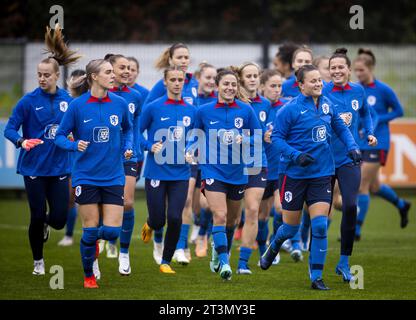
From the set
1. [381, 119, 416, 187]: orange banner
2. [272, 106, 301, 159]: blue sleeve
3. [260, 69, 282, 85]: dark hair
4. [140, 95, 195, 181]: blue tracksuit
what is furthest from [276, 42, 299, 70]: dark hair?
[381, 119, 416, 187]: orange banner

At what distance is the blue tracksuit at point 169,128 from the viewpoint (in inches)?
477

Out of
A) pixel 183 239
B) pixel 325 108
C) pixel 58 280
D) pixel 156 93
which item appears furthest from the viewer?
pixel 183 239

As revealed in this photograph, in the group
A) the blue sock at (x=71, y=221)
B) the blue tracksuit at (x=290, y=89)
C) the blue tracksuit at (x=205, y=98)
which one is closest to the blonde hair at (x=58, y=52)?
the blue tracksuit at (x=205, y=98)

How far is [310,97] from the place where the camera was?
36.1 feet

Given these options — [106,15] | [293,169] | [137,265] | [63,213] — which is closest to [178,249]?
[137,265]

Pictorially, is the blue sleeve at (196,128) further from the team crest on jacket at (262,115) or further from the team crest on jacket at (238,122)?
the team crest on jacket at (262,115)

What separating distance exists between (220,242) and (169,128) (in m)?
1.46

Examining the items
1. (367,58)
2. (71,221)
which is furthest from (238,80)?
(71,221)

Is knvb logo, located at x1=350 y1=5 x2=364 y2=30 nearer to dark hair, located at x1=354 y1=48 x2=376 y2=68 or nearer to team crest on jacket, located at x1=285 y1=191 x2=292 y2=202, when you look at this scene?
dark hair, located at x1=354 y1=48 x2=376 y2=68

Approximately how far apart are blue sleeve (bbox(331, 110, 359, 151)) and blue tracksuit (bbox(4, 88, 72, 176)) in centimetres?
302

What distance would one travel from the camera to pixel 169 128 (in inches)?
484

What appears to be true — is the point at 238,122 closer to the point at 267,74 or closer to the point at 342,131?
the point at 342,131

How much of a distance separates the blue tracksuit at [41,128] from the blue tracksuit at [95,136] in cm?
127

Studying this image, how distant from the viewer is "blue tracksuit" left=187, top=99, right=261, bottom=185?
1185 cm
